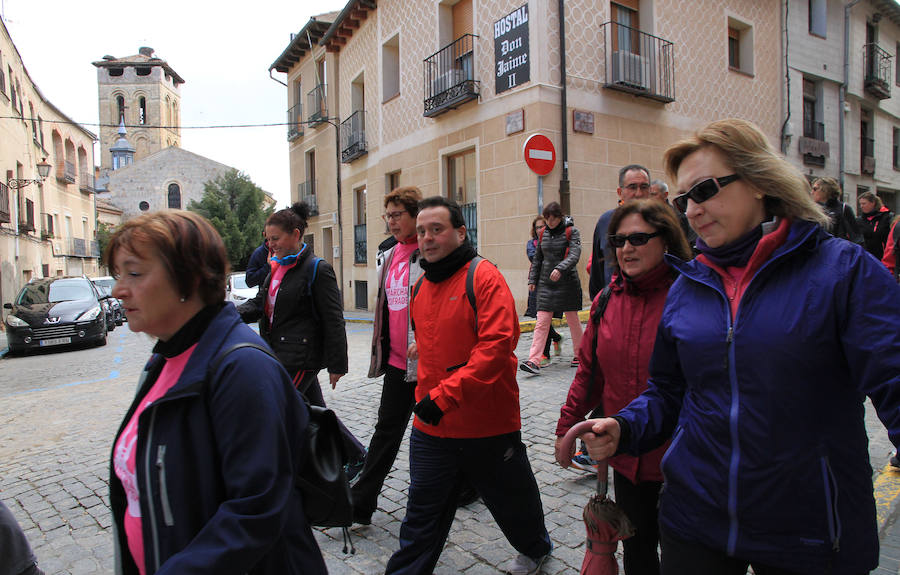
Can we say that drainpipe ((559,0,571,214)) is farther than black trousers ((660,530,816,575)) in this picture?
Yes

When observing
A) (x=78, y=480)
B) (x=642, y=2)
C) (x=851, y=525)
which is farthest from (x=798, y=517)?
(x=642, y=2)

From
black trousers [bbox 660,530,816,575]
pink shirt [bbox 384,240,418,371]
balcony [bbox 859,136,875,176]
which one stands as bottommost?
black trousers [bbox 660,530,816,575]

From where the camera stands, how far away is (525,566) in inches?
108

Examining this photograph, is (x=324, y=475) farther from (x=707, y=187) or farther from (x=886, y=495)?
(x=886, y=495)

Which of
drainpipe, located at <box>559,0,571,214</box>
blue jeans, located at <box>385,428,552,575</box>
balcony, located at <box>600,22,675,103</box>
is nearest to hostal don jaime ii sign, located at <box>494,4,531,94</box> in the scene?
drainpipe, located at <box>559,0,571,214</box>

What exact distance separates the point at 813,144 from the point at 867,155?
4.92 metres

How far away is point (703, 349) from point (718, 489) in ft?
1.19

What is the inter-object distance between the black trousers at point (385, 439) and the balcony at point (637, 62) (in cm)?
1061

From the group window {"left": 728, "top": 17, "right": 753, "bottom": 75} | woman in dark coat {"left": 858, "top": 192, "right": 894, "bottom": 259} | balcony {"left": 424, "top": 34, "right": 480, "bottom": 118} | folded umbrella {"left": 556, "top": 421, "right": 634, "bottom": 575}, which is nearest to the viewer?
folded umbrella {"left": 556, "top": 421, "right": 634, "bottom": 575}

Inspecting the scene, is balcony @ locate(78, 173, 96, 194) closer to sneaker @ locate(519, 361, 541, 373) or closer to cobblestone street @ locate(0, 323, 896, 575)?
cobblestone street @ locate(0, 323, 896, 575)

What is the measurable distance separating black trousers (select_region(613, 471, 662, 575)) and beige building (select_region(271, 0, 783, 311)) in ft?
31.8

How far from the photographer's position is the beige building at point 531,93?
11.8 meters

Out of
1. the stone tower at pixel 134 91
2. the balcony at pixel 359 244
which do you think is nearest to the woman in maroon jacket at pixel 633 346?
the balcony at pixel 359 244

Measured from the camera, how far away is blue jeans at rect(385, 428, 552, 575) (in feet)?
8.38
